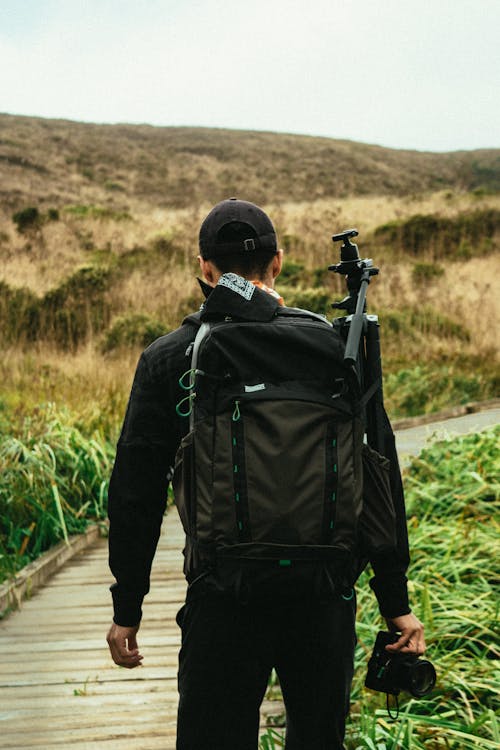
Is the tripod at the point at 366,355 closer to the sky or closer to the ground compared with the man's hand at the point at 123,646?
closer to the sky

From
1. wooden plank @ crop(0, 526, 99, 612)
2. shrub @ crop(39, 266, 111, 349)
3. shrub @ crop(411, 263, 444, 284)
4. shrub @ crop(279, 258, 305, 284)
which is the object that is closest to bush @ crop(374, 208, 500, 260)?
shrub @ crop(411, 263, 444, 284)

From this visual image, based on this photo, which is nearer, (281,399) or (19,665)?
(281,399)

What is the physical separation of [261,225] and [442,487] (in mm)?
3882

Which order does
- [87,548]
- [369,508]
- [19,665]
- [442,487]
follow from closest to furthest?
[369,508], [19,665], [442,487], [87,548]

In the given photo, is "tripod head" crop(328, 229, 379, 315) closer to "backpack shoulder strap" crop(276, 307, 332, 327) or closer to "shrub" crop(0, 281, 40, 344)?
"backpack shoulder strap" crop(276, 307, 332, 327)

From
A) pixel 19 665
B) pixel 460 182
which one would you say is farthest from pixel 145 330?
pixel 460 182

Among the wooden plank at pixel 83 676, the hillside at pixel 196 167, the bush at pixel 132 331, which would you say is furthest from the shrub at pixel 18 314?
the hillside at pixel 196 167

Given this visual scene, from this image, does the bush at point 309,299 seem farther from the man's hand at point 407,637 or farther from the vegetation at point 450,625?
the man's hand at point 407,637

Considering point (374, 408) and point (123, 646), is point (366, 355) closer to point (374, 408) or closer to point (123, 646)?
point (374, 408)

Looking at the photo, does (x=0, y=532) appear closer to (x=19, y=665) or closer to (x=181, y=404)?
(x=19, y=665)

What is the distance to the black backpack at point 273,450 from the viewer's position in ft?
5.73

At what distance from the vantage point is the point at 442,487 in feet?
18.2

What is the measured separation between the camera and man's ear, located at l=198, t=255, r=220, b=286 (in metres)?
2.03

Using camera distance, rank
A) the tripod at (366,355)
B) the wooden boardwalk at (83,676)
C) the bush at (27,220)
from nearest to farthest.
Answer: the tripod at (366,355) → the wooden boardwalk at (83,676) → the bush at (27,220)
